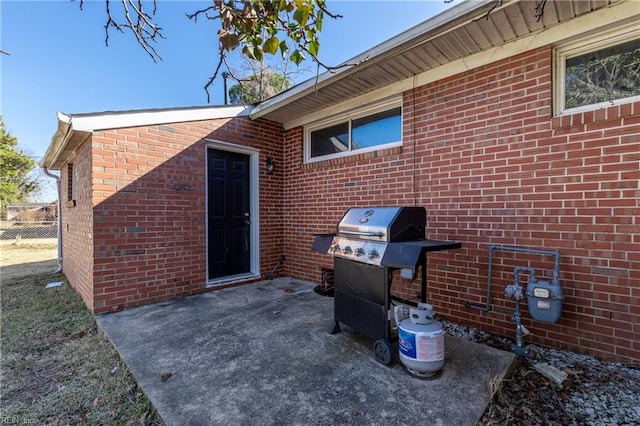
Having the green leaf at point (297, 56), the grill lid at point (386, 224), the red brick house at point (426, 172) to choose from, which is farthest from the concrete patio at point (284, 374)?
the green leaf at point (297, 56)

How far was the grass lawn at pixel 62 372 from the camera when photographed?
184 cm

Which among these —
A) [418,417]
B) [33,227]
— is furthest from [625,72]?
[33,227]

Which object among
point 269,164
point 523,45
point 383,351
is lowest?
point 383,351

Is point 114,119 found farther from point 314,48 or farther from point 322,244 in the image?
point 314,48

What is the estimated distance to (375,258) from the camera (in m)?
2.21

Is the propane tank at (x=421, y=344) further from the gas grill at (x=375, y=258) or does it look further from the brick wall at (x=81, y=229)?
the brick wall at (x=81, y=229)

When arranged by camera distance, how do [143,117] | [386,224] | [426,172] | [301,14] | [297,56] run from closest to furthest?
[301,14], [297,56], [386,224], [426,172], [143,117]

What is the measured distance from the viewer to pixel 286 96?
418 centimetres

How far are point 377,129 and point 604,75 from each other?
2.31m

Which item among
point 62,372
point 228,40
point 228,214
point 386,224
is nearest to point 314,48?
point 228,40

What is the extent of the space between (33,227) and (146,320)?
47.5ft

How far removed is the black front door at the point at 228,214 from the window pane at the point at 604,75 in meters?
4.49

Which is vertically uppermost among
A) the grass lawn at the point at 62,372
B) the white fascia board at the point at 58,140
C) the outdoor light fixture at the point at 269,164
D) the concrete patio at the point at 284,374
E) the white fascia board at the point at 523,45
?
the white fascia board at the point at 523,45

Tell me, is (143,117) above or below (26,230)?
above
